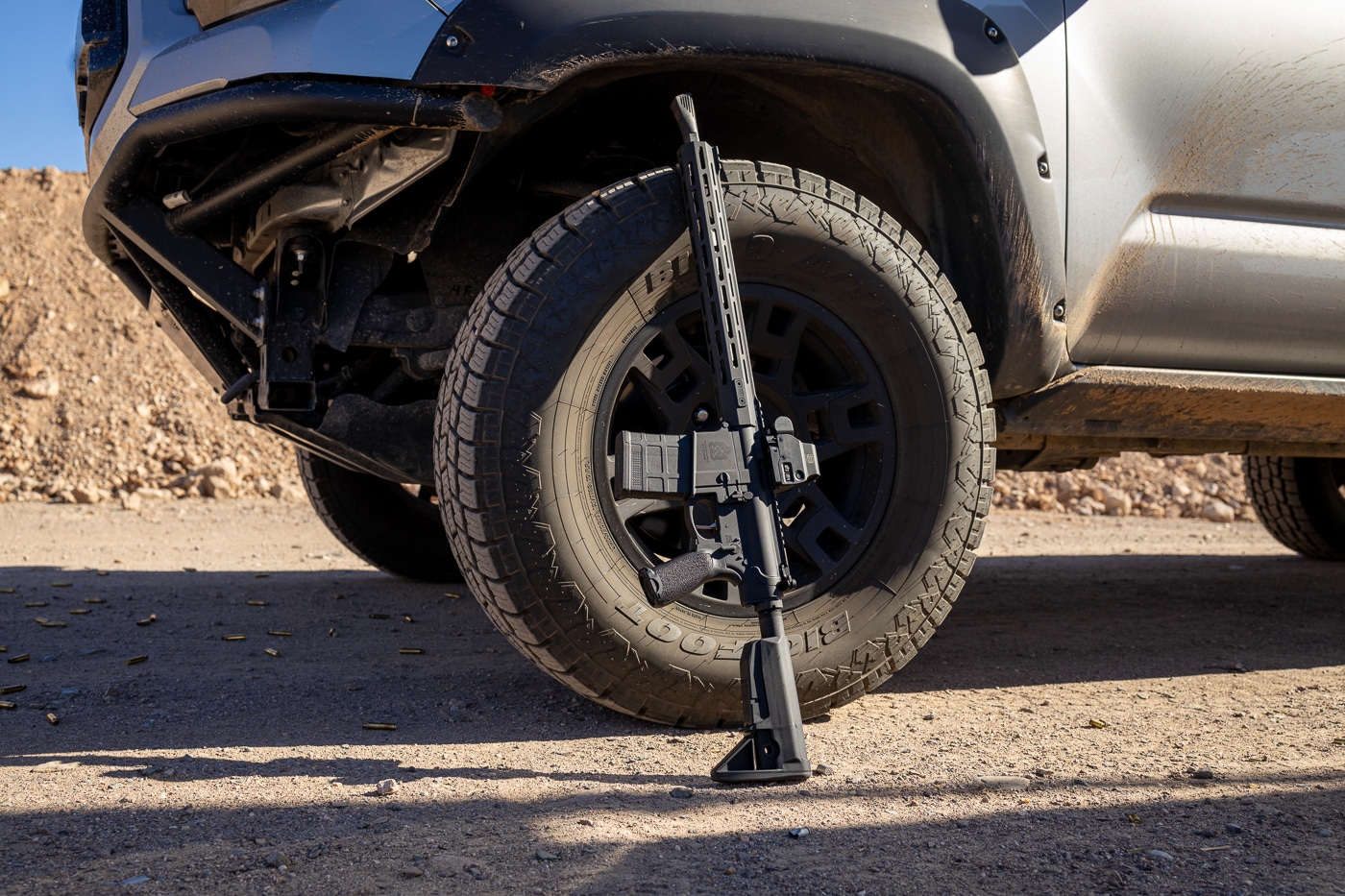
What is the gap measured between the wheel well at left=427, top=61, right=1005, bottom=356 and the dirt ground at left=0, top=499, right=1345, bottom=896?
0.97m

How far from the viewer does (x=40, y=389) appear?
10.8 m

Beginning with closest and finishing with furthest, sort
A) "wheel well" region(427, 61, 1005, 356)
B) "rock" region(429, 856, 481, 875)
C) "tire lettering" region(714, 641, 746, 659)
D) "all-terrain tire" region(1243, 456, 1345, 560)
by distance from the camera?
"rock" region(429, 856, 481, 875)
"tire lettering" region(714, 641, 746, 659)
"wheel well" region(427, 61, 1005, 356)
"all-terrain tire" region(1243, 456, 1345, 560)

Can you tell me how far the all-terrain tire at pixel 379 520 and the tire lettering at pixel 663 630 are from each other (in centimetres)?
195

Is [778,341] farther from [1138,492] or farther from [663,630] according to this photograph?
[1138,492]

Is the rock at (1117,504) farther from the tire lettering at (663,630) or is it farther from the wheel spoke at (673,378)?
the tire lettering at (663,630)

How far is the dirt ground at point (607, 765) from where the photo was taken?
1508 millimetres

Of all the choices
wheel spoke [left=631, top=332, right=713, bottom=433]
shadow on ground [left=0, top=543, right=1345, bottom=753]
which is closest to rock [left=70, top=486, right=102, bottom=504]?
shadow on ground [left=0, top=543, right=1345, bottom=753]

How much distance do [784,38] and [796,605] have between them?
115 cm

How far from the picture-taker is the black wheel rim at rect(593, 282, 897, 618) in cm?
218

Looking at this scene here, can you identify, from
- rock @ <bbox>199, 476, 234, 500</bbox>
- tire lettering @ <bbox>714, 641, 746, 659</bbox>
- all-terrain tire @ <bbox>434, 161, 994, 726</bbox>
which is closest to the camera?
all-terrain tire @ <bbox>434, 161, 994, 726</bbox>

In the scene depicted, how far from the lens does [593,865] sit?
1512 mm

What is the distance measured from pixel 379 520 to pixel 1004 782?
8.62 ft

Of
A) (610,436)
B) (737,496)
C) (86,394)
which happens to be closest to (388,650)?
(610,436)

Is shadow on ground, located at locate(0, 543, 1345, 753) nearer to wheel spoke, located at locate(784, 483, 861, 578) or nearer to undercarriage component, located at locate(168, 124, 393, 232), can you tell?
wheel spoke, located at locate(784, 483, 861, 578)
